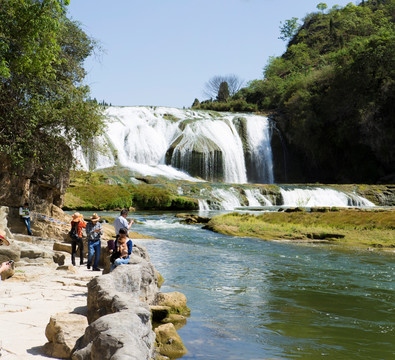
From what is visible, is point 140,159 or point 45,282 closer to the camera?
point 45,282

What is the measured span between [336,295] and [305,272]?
258cm

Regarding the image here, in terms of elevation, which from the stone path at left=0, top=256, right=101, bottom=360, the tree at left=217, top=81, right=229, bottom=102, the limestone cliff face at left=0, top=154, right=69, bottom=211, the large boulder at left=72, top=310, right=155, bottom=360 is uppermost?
the tree at left=217, top=81, right=229, bottom=102

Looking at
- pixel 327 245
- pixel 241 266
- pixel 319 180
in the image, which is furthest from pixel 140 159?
pixel 241 266

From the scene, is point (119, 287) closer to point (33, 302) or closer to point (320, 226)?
point (33, 302)

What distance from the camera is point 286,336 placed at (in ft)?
23.9

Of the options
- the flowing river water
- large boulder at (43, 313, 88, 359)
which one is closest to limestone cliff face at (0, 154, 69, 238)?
the flowing river water

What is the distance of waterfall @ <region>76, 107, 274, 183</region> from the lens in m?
Answer: 43.7

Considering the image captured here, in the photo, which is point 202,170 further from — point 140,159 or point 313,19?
point 313,19

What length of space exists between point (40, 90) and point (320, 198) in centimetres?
2475

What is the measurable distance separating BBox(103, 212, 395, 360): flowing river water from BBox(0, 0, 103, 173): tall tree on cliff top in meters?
5.07

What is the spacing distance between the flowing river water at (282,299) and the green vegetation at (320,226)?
179cm

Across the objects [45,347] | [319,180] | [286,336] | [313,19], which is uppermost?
[313,19]

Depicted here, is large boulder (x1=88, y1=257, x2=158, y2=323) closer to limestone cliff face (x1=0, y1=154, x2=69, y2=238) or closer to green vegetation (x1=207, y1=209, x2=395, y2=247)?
limestone cliff face (x1=0, y1=154, x2=69, y2=238)

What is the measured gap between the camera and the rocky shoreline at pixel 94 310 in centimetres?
427
